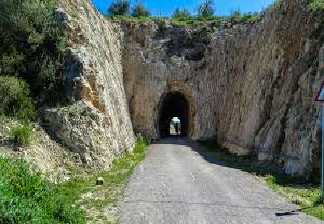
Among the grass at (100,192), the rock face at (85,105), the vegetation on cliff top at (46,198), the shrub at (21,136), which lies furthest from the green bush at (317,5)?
the shrub at (21,136)

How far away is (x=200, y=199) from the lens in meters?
15.1

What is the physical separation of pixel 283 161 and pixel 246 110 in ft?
33.5

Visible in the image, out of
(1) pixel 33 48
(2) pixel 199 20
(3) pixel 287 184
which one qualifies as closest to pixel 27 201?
(3) pixel 287 184

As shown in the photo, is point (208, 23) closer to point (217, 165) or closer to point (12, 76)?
point (217, 165)

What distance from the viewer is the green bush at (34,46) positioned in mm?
21281

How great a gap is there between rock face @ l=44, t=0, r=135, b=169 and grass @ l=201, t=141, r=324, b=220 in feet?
18.6

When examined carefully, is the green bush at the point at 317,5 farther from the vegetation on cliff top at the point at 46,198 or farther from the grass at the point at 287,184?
the vegetation on cliff top at the point at 46,198

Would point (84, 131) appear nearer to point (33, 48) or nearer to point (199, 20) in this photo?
point (33, 48)

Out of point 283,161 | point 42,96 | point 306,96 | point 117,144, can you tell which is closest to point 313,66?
point 306,96

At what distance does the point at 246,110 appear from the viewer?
32.1m

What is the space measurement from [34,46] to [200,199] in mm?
10870

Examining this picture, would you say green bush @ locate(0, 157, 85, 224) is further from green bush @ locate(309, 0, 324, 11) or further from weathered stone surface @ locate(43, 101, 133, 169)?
green bush @ locate(309, 0, 324, 11)

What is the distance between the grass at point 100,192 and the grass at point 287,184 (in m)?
4.84

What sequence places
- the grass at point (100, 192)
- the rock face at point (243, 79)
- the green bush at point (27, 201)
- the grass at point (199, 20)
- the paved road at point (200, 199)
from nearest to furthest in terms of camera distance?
1. the green bush at point (27, 201)
2. the paved road at point (200, 199)
3. the grass at point (100, 192)
4. the rock face at point (243, 79)
5. the grass at point (199, 20)
